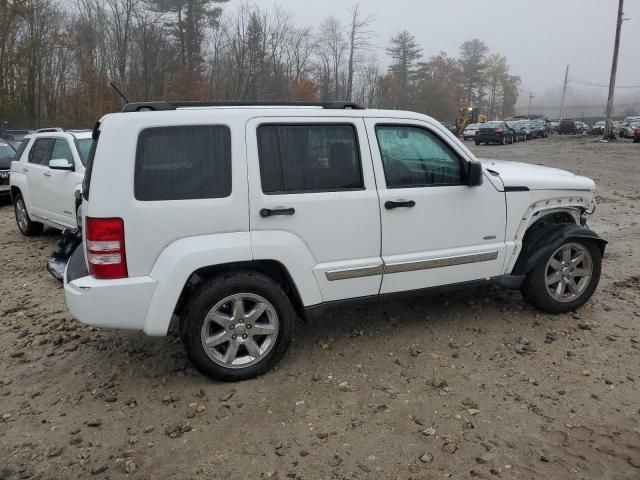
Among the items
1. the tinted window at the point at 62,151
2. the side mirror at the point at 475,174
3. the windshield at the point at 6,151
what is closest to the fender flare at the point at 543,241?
the side mirror at the point at 475,174

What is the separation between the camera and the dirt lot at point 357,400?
297cm

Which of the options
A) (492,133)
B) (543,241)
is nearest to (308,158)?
(543,241)

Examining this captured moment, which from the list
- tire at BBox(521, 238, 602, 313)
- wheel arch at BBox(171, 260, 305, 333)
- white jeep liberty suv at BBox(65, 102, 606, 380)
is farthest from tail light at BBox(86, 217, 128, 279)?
tire at BBox(521, 238, 602, 313)

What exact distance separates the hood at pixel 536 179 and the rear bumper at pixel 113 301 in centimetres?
304

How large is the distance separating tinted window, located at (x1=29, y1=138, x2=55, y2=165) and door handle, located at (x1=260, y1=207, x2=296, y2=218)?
5.92m

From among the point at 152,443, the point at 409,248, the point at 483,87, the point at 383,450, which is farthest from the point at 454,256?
the point at 483,87

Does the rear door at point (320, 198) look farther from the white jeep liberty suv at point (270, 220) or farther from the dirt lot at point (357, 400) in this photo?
the dirt lot at point (357, 400)

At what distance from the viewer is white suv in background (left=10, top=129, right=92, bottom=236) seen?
289 inches

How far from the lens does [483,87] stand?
335 feet

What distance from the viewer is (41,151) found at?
8.39 meters

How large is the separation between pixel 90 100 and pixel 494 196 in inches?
1560

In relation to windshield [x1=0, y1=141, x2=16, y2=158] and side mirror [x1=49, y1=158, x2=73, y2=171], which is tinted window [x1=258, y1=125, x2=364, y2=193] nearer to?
side mirror [x1=49, y1=158, x2=73, y2=171]

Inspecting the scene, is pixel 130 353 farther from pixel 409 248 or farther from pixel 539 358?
pixel 539 358

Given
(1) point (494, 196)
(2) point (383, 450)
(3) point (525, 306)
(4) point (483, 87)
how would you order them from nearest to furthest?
(2) point (383, 450) < (1) point (494, 196) < (3) point (525, 306) < (4) point (483, 87)
